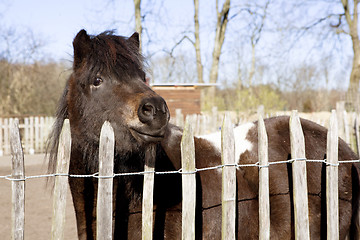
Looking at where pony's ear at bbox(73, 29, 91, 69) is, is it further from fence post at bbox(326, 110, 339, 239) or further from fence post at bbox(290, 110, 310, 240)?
fence post at bbox(326, 110, 339, 239)

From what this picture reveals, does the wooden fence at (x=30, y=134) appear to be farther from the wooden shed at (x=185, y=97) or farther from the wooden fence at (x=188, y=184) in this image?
the wooden fence at (x=188, y=184)

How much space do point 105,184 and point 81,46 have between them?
107 cm

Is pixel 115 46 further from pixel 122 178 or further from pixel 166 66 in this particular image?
pixel 166 66

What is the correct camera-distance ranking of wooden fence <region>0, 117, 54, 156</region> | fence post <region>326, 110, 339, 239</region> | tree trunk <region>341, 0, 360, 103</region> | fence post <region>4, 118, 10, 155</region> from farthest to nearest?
tree trunk <region>341, 0, 360, 103</region> < wooden fence <region>0, 117, 54, 156</region> < fence post <region>4, 118, 10, 155</region> < fence post <region>326, 110, 339, 239</region>

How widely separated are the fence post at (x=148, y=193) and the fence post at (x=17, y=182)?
0.78m

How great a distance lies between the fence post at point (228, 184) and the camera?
2.44m

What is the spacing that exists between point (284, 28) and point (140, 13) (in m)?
9.90

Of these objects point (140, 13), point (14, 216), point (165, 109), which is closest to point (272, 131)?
point (165, 109)

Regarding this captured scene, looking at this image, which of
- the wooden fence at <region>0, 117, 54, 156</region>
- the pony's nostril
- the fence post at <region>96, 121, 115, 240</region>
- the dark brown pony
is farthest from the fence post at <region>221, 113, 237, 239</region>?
the wooden fence at <region>0, 117, 54, 156</region>

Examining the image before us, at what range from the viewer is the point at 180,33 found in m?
22.2

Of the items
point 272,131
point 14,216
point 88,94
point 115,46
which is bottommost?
point 14,216

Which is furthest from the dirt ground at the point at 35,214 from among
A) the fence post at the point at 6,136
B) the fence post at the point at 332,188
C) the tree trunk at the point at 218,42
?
the tree trunk at the point at 218,42

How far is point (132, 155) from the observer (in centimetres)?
247

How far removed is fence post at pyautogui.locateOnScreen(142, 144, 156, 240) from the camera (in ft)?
7.54
